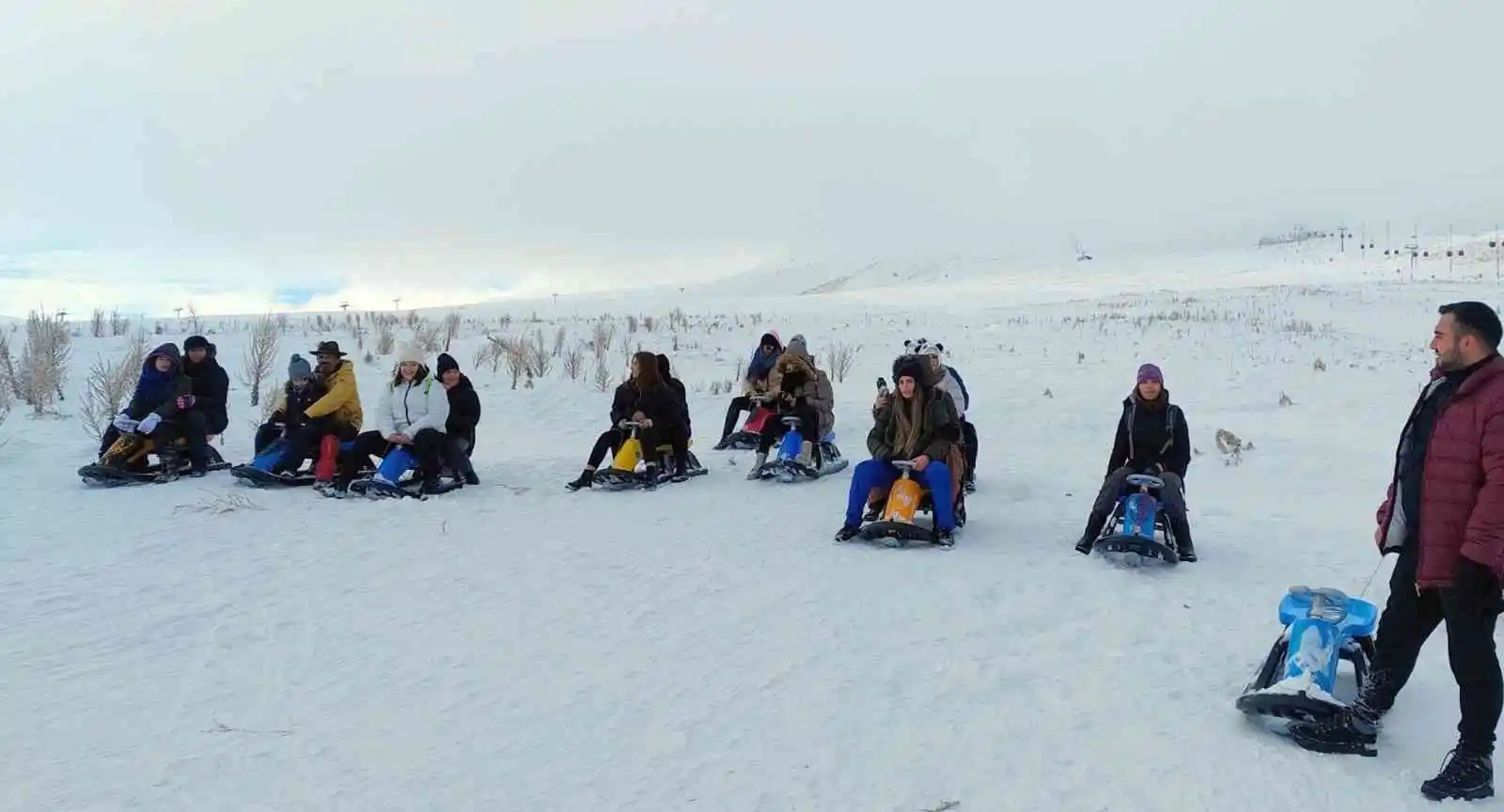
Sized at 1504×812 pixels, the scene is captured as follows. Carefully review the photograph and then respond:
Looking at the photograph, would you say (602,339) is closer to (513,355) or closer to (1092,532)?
(513,355)

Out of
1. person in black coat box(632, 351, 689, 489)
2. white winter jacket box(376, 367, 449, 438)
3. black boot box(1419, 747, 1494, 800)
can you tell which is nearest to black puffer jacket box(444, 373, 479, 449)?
white winter jacket box(376, 367, 449, 438)

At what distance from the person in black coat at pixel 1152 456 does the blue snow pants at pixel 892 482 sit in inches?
40.1

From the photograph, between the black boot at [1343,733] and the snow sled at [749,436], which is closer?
the black boot at [1343,733]

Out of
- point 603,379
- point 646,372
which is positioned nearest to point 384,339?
point 603,379

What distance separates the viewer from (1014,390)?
16.9 metres

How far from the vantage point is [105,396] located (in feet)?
43.3

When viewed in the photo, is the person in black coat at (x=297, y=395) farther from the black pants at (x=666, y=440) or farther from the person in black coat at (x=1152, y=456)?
the person in black coat at (x=1152, y=456)

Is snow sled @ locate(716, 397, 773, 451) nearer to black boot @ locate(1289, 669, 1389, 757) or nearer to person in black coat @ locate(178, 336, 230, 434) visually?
person in black coat @ locate(178, 336, 230, 434)

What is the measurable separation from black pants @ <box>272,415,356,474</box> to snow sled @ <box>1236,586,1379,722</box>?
8357mm

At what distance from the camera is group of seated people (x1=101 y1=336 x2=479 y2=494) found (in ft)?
32.1

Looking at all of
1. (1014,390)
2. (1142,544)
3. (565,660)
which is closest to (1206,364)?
(1014,390)

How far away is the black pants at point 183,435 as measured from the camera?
998 cm

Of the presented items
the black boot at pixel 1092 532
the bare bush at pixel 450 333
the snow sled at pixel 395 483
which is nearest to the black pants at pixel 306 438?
the snow sled at pixel 395 483

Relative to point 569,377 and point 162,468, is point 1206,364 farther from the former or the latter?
point 162,468
